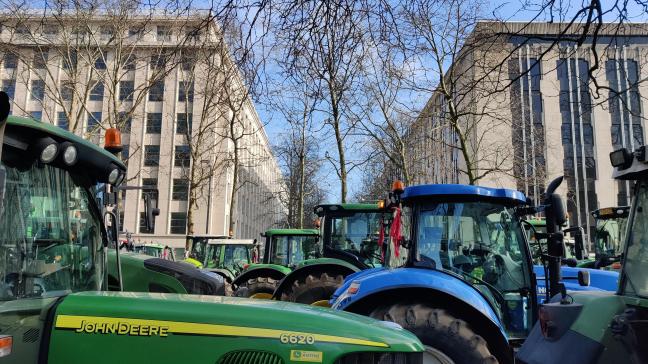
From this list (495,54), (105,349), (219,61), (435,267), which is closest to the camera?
(105,349)

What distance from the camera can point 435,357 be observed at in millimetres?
4594

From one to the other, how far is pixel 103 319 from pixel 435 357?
3.03 metres

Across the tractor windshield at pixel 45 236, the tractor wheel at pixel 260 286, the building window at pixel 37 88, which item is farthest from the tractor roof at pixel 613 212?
the building window at pixel 37 88

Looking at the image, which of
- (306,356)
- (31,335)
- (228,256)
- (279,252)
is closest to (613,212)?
(279,252)

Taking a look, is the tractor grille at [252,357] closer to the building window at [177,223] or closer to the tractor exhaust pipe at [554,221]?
the tractor exhaust pipe at [554,221]

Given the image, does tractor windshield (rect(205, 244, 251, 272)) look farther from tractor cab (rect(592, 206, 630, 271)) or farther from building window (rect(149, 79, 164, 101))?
tractor cab (rect(592, 206, 630, 271))

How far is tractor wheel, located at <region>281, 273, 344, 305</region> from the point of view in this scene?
870cm

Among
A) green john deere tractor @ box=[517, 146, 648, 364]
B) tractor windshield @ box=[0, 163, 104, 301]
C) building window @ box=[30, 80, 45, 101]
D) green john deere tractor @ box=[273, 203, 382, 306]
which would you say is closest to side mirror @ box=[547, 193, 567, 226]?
green john deere tractor @ box=[517, 146, 648, 364]

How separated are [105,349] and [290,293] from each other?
21.3 ft

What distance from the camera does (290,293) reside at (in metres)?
8.90

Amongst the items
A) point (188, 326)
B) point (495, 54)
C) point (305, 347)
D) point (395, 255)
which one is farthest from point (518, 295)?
point (188, 326)

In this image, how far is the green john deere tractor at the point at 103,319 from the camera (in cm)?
252

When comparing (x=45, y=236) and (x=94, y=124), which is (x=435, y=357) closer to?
(x=45, y=236)

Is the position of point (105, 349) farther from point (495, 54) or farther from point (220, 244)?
point (220, 244)
